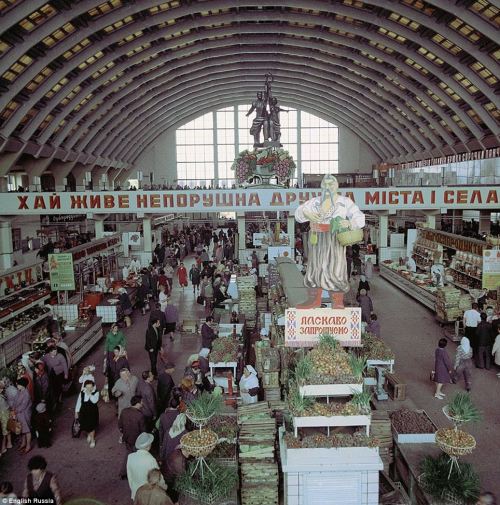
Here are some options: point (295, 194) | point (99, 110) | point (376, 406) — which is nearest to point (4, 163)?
point (99, 110)

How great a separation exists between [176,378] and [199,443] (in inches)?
190

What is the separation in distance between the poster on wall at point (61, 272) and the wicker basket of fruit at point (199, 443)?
792cm

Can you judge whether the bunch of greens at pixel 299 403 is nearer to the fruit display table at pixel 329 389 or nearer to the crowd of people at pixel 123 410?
the fruit display table at pixel 329 389

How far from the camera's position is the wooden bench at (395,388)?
8.27 metres

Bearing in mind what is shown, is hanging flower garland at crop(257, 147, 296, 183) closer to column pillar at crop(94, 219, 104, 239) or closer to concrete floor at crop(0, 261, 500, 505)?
concrete floor at crop(0, 261, 500, 505)

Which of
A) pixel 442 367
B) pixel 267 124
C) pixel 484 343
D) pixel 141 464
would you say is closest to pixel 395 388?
pixel 442 367

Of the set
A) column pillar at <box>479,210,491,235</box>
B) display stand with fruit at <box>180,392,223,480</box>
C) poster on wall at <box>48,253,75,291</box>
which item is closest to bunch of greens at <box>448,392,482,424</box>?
display stand with fruit at <box>180,392,223,480</box>

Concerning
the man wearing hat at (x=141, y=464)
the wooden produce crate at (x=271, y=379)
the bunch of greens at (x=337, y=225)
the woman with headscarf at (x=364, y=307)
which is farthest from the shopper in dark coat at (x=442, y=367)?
the man wearing hat at (x=141, y=464)

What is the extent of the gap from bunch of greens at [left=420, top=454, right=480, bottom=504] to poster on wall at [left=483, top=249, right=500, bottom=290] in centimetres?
906

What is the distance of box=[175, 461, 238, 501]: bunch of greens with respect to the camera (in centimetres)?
592

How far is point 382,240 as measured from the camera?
22.9 m

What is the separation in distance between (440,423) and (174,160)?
41.7m

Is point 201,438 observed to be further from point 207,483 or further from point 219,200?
point 219,200

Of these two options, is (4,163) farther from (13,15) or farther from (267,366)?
(267,366)
